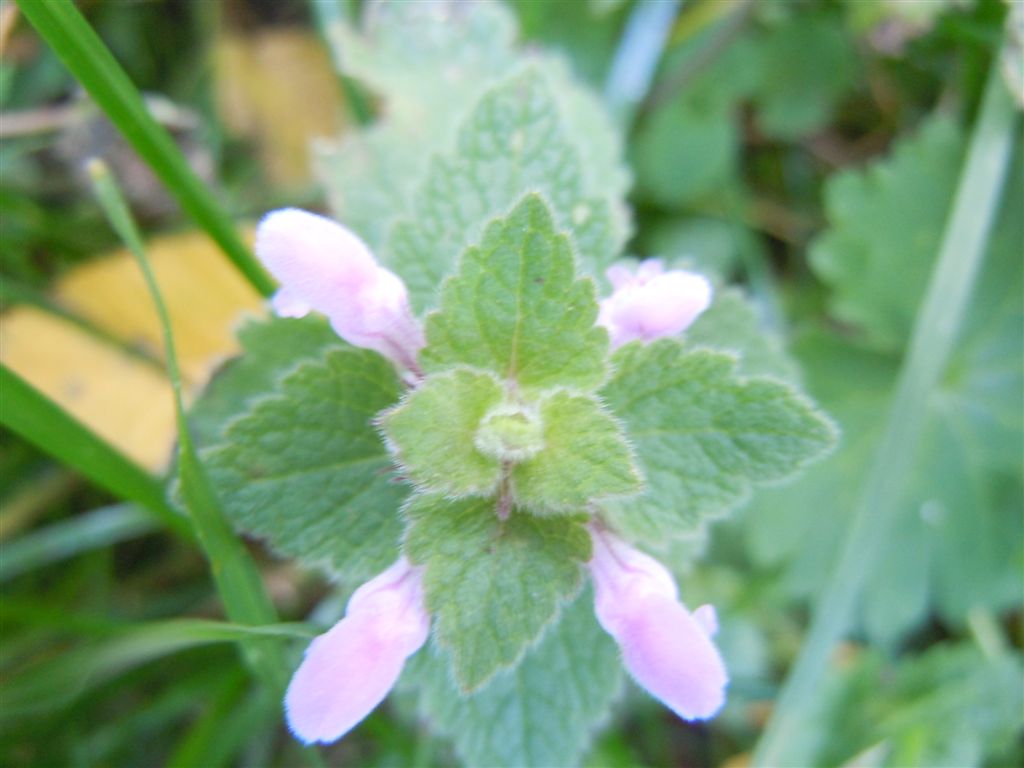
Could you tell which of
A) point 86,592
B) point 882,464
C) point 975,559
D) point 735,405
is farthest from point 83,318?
point 975,559

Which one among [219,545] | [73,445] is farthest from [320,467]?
[73,445]

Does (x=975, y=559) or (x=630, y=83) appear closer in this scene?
(x=975, y=559)

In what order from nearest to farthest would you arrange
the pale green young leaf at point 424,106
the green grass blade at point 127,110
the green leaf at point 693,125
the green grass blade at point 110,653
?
1. the green grass blade at point 110,653
2. the green grass blade at point 127,110
3. the pale green young leaf at point 424,106
4. the green leaf at point 693,125

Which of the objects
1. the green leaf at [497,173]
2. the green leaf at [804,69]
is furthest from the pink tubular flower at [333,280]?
the green leaf at [804,69]

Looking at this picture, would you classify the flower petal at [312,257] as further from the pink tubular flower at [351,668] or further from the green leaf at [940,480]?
the green leaf at [940,480]

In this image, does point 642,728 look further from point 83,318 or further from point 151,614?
point 83,318

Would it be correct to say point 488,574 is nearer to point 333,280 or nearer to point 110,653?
point 333,280

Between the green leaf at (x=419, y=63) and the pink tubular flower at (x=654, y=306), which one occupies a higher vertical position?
the green leaf at (x=419, y=63)
